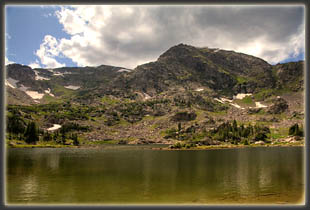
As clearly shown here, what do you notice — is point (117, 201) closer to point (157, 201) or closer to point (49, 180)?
point (157, 201)

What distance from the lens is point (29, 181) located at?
1727 inches

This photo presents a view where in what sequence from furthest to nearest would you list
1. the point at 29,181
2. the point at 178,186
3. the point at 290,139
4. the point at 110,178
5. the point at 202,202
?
the point at 290,139 < the point at 110,178 < the point at 29,181 < the point at 178,186 < the point at 202,202

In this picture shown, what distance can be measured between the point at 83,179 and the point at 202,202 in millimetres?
27344

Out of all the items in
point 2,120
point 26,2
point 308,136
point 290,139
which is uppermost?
point 26,2

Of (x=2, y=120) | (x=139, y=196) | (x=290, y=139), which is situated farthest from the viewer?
(x=290, y=139)

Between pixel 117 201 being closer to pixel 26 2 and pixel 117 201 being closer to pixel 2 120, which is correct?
pixel 2 120

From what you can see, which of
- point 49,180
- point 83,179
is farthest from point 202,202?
point 49,180

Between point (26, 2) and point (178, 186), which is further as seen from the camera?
point (178, 186)

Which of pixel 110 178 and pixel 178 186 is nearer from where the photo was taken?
→ pixel 178 186

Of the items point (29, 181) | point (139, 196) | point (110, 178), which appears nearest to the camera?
point (139, 196)

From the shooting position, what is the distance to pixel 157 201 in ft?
98.4

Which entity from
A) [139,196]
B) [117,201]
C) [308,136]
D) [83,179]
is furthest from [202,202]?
[83,179]

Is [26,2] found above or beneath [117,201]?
above

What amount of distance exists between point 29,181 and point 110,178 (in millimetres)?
15886
